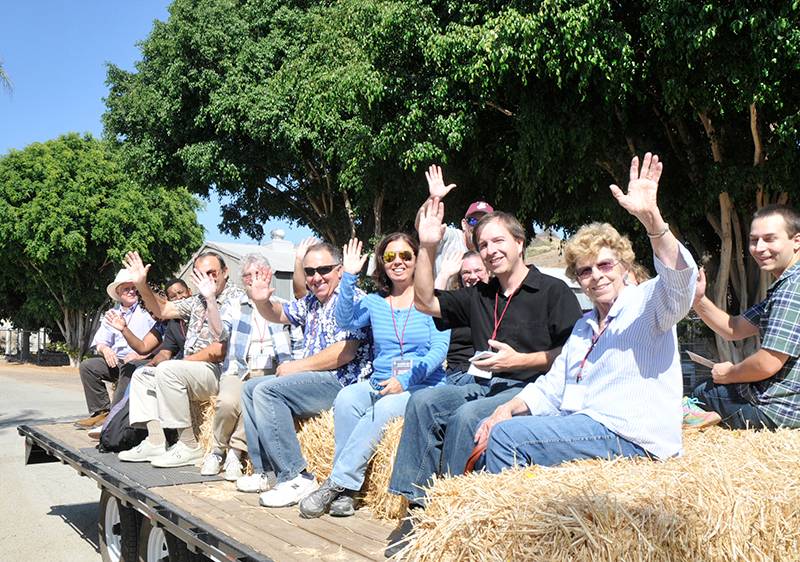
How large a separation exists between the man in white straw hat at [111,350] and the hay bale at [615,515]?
226 inches

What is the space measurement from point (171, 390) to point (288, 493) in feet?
7.09

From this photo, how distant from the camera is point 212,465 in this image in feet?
18.1

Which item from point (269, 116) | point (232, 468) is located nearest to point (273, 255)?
point (269, 116)

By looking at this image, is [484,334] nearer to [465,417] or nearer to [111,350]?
[465,417]

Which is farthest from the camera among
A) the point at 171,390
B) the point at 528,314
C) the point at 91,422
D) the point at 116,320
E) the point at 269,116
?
the point at 269,116

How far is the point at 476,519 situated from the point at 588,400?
3.29 ft

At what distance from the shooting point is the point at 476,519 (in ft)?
8.47

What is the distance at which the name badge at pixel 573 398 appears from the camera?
11.2 feet

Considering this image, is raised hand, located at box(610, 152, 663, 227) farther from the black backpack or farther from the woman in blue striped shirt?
the black backpack

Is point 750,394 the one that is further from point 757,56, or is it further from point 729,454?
point 757,56

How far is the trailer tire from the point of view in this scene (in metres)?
5.12

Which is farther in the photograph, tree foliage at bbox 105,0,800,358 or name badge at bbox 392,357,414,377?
tree foliage at bbox 105,0,800,358

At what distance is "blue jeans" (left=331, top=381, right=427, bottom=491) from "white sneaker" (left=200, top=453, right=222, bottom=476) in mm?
1333

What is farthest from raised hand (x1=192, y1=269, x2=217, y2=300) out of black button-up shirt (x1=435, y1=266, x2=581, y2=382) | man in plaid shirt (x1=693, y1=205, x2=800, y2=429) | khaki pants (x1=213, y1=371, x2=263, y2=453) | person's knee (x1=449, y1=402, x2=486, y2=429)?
man in plaid shirt (x1=693, y1=205, x2=800, y2=429)
